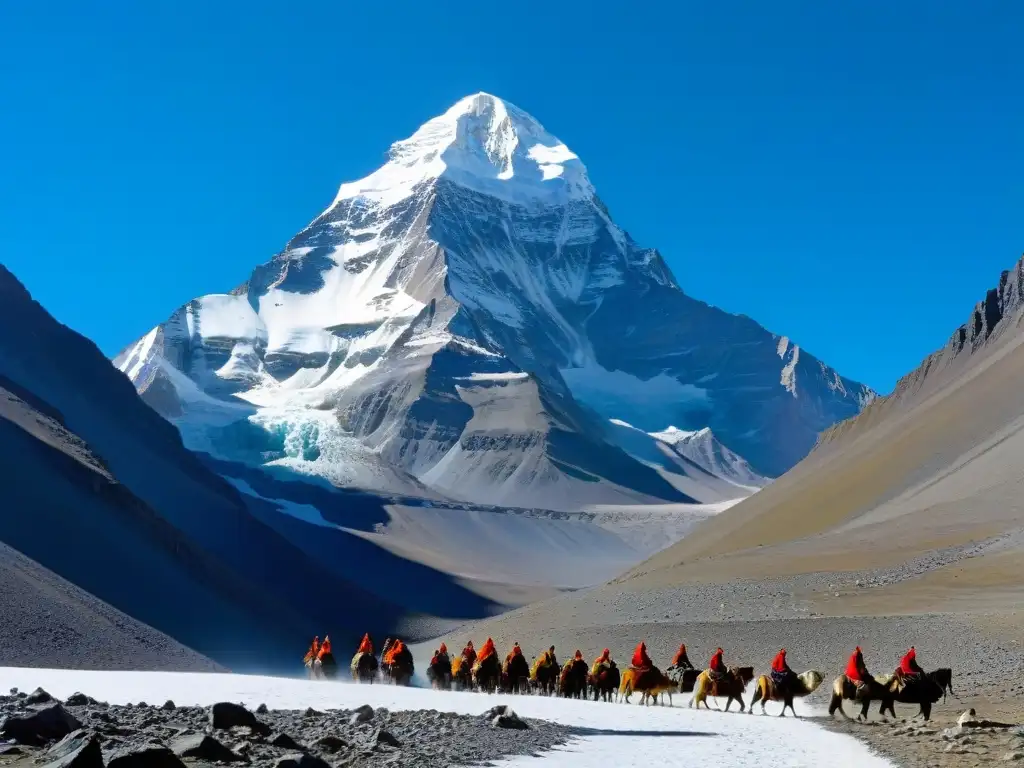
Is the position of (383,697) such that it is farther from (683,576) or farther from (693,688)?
(683,576)

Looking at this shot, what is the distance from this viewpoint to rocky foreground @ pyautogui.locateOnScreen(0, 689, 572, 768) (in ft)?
51.7

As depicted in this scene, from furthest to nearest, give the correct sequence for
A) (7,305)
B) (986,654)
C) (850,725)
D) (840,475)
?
(7,305)
(840,475)
(986,654)
(850,725)

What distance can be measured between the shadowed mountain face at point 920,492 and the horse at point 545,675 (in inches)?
957

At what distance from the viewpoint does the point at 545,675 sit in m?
39.3

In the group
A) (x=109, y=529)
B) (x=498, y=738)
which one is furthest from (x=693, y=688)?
(x=109, y=529)

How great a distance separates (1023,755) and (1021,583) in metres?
41.0

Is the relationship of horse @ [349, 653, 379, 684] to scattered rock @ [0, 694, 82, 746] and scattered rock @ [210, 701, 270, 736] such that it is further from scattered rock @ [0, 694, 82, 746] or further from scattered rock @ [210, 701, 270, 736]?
scattered rock @ [0, 694, 82, 746]

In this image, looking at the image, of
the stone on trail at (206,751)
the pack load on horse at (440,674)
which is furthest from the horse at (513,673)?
the stone on trail at (206,751)

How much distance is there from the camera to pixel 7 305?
120 metres

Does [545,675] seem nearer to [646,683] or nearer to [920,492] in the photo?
[646,683]

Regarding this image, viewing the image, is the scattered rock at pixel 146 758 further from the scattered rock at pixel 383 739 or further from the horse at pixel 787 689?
the horse at pixel 787 689

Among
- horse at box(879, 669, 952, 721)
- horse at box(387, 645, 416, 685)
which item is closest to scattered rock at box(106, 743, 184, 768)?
horse at box(879, 669, 952, 721)

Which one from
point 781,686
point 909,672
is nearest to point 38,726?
point 781,686

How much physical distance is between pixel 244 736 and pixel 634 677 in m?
19.0
